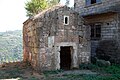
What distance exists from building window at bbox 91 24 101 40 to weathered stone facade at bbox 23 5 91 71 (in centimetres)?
294

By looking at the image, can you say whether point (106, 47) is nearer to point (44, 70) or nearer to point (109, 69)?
point (109, 69)

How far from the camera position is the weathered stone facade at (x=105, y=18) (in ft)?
57.5

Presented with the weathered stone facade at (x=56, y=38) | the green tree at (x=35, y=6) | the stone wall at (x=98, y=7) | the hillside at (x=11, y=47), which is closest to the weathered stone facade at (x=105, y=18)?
the stone wall at (x=98, y=7)

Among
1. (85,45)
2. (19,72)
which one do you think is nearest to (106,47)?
(85,45)

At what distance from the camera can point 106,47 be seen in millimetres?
18359

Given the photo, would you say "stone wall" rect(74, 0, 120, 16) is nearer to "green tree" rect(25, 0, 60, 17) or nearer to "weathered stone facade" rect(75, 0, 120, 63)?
"weathered stone facade" rect(75, 0, 120, 63)

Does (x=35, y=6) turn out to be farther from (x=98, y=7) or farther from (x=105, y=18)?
(x=105, y=18)

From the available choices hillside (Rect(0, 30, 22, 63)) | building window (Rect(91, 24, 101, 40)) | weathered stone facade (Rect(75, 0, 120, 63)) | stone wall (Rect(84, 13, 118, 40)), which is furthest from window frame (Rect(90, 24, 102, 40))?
hillside (Rect(0, 30, 22, 63))

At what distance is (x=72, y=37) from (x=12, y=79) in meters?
5.12

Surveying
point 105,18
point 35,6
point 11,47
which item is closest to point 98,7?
point 105,18

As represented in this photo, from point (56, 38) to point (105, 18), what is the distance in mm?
4934

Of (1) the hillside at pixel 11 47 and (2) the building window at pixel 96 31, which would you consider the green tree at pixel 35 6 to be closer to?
(2) the building window at pixel 96 31

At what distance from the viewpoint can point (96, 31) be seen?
64.7 feet

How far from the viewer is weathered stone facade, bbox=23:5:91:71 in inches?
608
